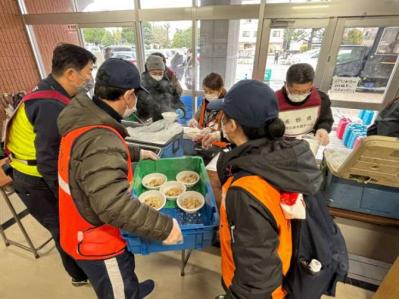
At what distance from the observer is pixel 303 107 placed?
192cm

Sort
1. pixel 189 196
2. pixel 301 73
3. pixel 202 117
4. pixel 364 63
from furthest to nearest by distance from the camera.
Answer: pixel 364 63 < pixel 202 117 < pixel 301 73 < pixel 189 196

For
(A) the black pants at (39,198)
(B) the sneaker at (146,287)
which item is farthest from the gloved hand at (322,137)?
(A) the black pants at (39,198)

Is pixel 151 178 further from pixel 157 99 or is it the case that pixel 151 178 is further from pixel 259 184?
pixel 157 99

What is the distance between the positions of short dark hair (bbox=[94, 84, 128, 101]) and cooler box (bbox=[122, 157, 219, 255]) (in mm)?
590

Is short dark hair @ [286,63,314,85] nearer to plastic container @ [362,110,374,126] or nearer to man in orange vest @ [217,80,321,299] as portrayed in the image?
man in orange vest @ [217,80,321,299]

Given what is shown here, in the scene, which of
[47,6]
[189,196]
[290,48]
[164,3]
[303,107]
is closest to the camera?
[189,196]

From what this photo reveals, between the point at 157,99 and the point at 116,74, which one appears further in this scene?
the point at 157,99

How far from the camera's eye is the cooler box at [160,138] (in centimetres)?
183

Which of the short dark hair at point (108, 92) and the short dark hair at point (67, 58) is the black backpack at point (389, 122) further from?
the short dark hair at point (67, 58)

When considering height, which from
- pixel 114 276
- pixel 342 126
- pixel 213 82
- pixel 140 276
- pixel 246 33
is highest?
pixel 246 33

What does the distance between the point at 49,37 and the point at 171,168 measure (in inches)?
204

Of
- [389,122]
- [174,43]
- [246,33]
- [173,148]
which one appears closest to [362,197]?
[389,122]

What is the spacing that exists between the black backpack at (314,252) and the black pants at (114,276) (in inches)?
33.3

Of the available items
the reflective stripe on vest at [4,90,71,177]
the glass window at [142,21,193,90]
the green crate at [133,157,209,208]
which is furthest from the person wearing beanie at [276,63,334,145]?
the glass window at [142,21,193,90]
